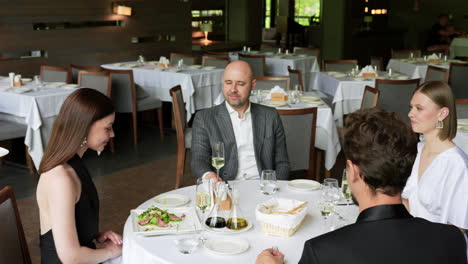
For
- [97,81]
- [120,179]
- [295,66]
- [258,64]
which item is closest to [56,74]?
[97,81]

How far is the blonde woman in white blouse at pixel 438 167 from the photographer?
9.50ft

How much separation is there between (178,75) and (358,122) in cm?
603

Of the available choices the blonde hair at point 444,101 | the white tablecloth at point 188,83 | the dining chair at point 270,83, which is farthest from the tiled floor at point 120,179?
the blonde hair at point 444,101

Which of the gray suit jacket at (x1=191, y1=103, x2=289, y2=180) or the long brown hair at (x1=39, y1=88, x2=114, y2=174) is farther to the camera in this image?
the gray suit jacket at (x1=191, y1=103, x2=289, y2=180)

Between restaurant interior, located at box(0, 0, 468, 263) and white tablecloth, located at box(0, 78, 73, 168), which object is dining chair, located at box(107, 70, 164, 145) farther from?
white tablecloth, located at box(0, 78, 73, 168)

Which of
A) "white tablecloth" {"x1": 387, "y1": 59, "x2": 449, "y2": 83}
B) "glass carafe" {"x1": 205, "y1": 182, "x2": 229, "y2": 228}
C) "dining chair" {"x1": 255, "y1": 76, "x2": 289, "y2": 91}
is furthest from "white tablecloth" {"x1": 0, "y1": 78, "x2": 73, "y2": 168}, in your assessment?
"white tablecloth" {"x1": 387, "y1": 59, "x2": 449, "y2": 83}

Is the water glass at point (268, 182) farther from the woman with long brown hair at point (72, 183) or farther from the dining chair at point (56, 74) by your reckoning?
the dining chair at point (56, 74)

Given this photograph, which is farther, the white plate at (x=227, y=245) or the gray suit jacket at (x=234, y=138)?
the gray suit jacket at (x=234, y=138)

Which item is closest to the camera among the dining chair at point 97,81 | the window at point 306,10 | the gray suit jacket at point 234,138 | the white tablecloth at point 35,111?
the gray suit jacket at point 234,138

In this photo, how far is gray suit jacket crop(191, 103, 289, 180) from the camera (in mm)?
3641

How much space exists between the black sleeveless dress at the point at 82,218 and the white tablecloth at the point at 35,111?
3.45 meters

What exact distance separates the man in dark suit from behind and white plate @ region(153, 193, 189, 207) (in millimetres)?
1145

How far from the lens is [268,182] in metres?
2.78

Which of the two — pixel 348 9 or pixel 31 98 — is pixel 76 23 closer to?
pixel 31 98
